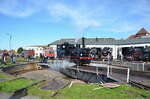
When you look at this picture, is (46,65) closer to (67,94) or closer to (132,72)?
(132,72)

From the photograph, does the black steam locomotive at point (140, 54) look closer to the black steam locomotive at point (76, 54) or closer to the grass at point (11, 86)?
the black steam locomotive at point (76, 54)

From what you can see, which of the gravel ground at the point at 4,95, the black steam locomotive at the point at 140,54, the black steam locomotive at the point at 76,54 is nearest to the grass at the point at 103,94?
the gravel ground at the point at 4,95

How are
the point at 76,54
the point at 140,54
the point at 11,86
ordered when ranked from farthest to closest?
the point at 140,54 < the point at 76,54 < the point at 11,86

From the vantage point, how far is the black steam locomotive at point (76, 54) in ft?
71.3

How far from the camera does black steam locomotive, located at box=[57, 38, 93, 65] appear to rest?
856 inches

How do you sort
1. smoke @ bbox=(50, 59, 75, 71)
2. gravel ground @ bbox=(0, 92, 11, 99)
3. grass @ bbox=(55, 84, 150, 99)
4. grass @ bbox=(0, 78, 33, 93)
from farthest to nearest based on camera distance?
smoke @ bbox=(50, 59, 75, 71) < grass @ bbox=(0, 78, 33, 93) < gravel ground @ bbox=(0, 92, 11, 99) < grass @ bbox=(55, 84, 150, 99)

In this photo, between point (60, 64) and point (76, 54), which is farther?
point (60, 64)

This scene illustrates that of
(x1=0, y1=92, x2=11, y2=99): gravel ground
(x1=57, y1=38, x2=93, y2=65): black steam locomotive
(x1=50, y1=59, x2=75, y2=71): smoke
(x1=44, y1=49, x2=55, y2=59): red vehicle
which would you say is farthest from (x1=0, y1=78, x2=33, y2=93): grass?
(x1=44, y1=49, x2=55, y2=59): red vehicle

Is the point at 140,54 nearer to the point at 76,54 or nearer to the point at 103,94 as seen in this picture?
the point at 76,54

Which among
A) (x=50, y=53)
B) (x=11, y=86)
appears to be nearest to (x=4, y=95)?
(x=11, y=86)

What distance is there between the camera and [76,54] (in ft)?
73.3

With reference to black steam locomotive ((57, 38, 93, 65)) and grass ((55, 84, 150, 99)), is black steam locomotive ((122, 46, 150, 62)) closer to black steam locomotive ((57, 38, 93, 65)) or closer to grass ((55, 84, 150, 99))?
black steam locomotive ((57, 38, 93, 65))

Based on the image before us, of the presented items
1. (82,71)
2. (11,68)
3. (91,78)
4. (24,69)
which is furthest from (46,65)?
(91,78)

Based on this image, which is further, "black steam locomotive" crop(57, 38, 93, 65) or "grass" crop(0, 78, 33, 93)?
"black steam locomotive" crop(57, 38, 93, 65)
